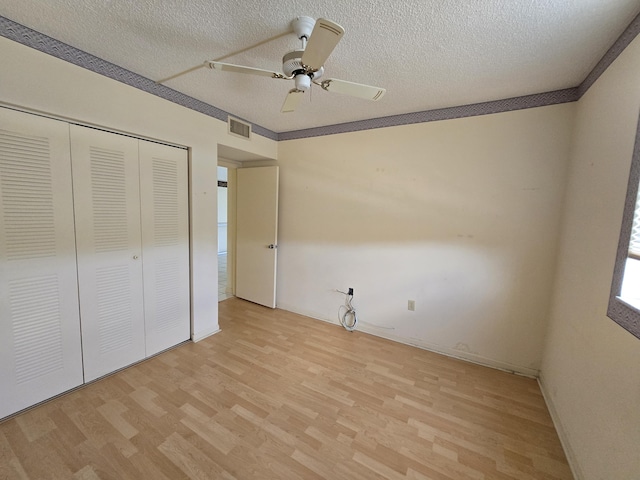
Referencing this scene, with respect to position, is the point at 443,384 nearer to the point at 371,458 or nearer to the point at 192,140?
the point at 371,458

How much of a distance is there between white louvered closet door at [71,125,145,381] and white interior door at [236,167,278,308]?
1.52 metres

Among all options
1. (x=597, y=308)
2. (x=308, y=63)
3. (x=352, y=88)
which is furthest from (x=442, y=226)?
(x=308, y=63)

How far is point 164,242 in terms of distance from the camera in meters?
2.25

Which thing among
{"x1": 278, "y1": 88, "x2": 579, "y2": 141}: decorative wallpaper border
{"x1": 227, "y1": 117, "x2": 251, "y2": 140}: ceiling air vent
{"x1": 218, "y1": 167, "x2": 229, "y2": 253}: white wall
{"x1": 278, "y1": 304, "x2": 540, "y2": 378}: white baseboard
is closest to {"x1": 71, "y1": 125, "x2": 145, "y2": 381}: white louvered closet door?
{"x1": 227, "y1": 117, "x2": 251, "y2": 140}: ceiling air vent

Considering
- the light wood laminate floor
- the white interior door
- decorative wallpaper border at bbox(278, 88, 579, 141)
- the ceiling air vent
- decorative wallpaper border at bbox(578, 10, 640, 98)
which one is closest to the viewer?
decorative wallpaper border at bbox(578, 10, 640, 98)

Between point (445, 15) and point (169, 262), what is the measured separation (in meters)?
2.64

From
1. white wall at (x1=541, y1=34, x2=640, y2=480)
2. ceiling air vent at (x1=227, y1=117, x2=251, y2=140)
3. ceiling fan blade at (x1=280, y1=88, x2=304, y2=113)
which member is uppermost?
ceiling air vent at (x1=227, y1=117, x2=251, y2=140)

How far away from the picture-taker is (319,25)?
959mm

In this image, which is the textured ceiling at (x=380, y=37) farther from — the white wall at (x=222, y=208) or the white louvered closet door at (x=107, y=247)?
the white wall at (x=222, y=208)

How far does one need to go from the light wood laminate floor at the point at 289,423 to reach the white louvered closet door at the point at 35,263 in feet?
0.69

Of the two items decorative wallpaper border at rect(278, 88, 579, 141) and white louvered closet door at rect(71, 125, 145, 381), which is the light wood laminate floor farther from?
decorative wallpaper border at rect(278, 88, 579, 141)

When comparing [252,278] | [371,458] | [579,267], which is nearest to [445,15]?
[579,267]

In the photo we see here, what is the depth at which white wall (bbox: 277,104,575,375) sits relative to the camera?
2.07 metres

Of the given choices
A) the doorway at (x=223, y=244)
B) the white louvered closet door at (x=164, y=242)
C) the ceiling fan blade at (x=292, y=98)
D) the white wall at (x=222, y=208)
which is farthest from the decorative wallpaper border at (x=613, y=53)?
the white wall at (x=222, y=208)
